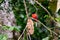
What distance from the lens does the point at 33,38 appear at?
2230 mm

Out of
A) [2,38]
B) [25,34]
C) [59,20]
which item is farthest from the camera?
[59,20]

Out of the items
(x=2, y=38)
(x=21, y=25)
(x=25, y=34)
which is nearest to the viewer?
(x=2, y=38)

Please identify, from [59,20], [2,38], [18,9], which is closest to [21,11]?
[18,9]

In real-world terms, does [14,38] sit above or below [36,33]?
above

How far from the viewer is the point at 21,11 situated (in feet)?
7.29

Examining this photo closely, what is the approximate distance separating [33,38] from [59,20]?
1.70 ft

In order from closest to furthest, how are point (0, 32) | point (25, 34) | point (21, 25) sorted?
point (0, 32), point (25, 34), point (21, 25)

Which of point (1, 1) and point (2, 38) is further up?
point (1, 1)

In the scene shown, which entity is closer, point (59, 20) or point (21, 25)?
point (59, 20)

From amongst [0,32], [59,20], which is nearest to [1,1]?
[0,32]

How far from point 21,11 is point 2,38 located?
0.86 m

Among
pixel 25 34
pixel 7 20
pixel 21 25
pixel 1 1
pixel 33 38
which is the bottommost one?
pixel 33 38

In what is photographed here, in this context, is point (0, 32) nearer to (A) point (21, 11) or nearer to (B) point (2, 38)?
(B) point (2, 38)

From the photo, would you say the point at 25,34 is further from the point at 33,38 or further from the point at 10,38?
the point at 33,38
